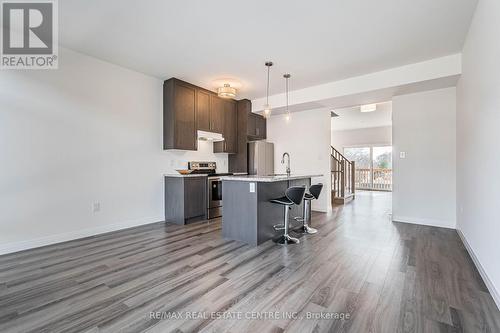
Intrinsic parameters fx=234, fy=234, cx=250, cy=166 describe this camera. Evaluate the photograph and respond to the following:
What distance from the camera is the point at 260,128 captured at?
6289mm

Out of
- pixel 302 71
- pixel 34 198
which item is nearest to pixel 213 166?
pixel 302 71

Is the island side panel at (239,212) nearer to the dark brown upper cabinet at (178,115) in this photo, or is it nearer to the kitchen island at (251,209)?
the kitchen island at (251,209)

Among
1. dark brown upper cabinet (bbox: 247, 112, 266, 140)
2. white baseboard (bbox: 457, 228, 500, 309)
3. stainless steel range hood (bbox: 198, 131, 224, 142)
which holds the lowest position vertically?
white baseboard (bbox: 457, 228, 500, 309)

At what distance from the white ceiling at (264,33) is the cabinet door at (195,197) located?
6.67 ft

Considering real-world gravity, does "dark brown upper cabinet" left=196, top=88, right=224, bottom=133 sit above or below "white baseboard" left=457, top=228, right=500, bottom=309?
above

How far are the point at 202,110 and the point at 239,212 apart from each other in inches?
105

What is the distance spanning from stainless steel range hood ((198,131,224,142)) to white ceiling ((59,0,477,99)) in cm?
133

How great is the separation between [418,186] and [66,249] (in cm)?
571

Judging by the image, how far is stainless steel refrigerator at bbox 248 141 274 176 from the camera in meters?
5.82

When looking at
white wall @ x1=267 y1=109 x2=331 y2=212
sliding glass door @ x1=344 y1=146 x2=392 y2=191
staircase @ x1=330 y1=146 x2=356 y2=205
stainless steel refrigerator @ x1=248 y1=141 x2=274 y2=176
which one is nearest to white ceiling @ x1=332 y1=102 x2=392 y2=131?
sliding glass door @ x1=344 y1=146 x2=392 y2=191

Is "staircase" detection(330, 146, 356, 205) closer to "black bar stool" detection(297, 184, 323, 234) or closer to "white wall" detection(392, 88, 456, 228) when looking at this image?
"white wall" detection(392, 88, 456, 228)

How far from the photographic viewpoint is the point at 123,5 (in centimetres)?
248

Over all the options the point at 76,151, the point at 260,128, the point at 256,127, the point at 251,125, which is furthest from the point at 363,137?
the point at 76,151

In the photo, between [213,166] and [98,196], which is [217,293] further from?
[213,166]
